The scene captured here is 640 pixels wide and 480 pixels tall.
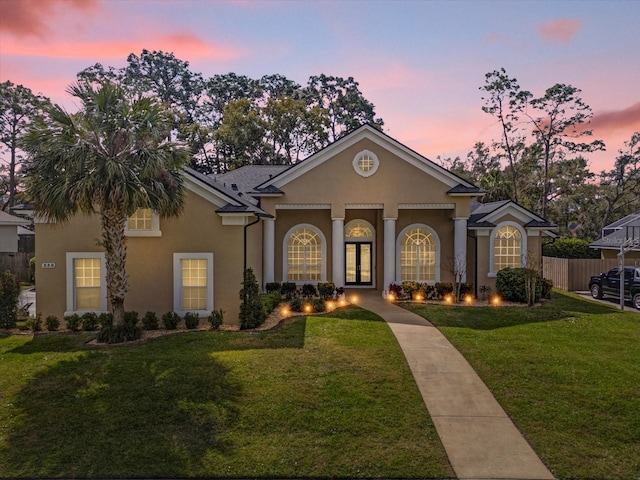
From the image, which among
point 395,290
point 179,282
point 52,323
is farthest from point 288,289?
point 52,323

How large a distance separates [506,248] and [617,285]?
5.11 meters

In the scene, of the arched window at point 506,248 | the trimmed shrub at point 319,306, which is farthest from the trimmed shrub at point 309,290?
the arched window at point 506,248

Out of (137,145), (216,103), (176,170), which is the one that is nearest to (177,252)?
(176,170)

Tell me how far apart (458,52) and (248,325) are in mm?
14446

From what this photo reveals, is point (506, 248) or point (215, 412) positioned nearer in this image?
point (215, 412)

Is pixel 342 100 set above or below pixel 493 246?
above

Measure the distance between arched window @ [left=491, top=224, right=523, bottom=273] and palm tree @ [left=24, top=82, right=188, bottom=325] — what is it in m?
14.6

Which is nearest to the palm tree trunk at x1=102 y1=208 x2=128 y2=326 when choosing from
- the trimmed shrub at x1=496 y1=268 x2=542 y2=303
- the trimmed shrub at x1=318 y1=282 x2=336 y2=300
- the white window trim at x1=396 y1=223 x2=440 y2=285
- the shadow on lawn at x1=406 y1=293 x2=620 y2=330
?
the trimmed shrub at x1=318 y1=282 x2=336 y2=300

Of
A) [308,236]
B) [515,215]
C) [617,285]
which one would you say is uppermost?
[515,215]

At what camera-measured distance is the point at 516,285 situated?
17453mm

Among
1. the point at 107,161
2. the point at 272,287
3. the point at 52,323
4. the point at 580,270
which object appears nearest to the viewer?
the point at 107,161

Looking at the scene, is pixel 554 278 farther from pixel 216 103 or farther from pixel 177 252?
pixel 216 103

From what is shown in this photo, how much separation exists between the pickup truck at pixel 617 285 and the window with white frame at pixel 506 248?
4257 mm

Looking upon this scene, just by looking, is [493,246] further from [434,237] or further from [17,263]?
[17,263]
